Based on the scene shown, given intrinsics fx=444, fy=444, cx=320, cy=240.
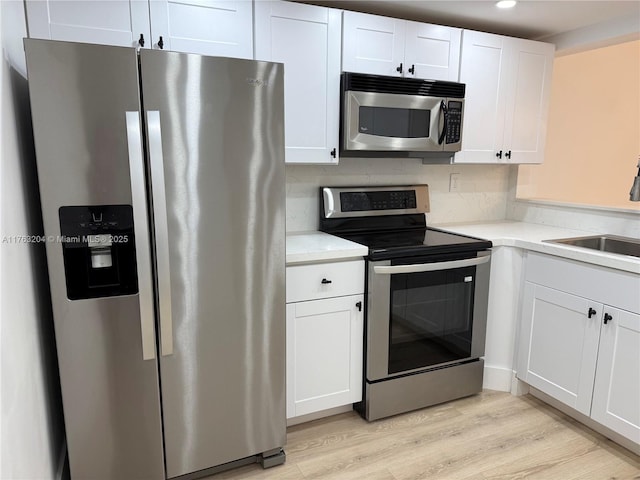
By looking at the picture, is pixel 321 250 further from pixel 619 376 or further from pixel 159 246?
pixel 619 376

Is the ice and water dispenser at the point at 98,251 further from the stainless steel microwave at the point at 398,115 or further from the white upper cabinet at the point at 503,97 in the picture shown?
the white upper cabinet at the point at 503,97

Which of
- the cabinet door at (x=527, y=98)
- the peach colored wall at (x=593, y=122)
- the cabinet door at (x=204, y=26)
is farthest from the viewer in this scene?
the peach colored wall at (x=593, y=122)

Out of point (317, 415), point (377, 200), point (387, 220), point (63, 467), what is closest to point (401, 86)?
point (377, 200)

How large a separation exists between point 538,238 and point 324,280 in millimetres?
1304

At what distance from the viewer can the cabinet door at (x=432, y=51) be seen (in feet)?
7.98

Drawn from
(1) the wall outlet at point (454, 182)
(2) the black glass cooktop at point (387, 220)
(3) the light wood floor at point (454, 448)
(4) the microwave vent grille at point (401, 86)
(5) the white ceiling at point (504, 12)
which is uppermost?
(5) the white ceiling at point (504, 12)

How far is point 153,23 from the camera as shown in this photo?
189cm

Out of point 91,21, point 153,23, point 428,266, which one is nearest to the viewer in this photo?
point 91,21

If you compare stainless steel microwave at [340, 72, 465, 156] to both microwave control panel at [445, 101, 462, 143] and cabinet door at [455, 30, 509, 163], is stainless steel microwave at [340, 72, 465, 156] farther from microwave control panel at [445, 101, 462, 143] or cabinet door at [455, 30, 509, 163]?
cabinet door at [455, 30, 509, 163]

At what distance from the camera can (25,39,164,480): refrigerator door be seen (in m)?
1.42

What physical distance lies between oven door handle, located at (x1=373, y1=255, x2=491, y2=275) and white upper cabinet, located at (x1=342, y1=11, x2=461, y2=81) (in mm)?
1040

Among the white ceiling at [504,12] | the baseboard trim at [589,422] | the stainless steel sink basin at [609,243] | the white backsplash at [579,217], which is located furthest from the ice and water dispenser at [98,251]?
the white backsplash at [579,217]

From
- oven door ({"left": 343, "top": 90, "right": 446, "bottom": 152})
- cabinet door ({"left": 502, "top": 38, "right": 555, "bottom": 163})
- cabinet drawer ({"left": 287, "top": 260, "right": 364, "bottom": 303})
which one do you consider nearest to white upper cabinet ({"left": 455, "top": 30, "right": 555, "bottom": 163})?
cabinet door ({"left": 502, "top": 38, "right": 555, "bottom": 163})

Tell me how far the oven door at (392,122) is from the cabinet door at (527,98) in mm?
587
